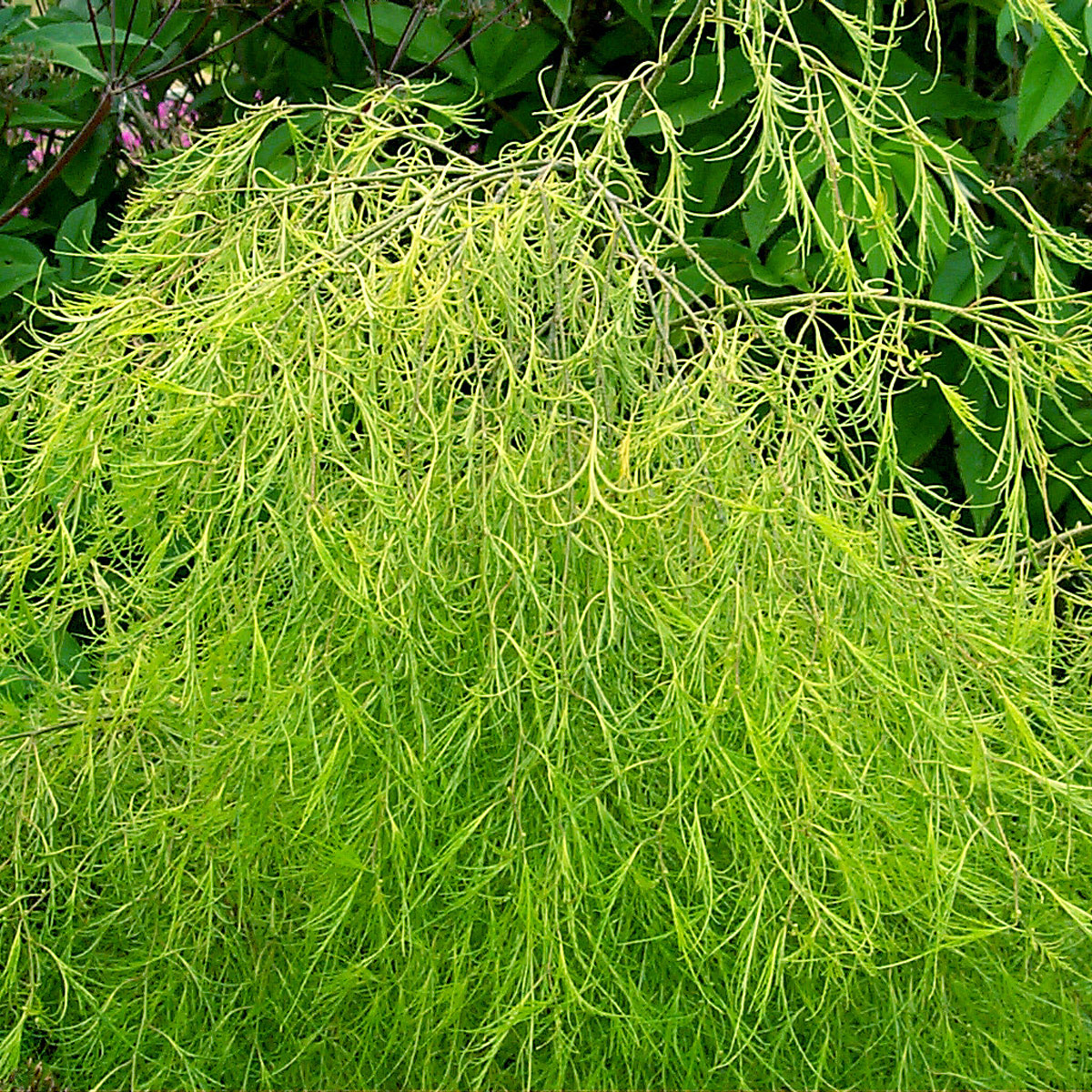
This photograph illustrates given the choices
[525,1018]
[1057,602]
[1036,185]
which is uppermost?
[525,1018]

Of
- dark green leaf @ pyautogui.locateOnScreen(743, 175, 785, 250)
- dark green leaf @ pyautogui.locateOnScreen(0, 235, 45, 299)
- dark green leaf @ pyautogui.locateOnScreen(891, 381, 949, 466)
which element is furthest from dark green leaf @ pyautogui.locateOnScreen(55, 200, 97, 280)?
dark green leaf @ pyautogui.locateOnScreen(891, 381, 949, 466)

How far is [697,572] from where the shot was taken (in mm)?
1107

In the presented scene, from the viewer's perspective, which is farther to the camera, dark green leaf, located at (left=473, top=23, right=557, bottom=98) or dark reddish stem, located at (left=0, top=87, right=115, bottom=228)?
dark green leaf, located at (left=473, top=23, right=557, bottom=98)

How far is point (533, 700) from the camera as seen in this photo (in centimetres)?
105


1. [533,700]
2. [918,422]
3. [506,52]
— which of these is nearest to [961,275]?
[918,422]

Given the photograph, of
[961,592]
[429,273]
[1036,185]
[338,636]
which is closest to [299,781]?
[338,636]

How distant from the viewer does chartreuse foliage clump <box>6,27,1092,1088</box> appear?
3.31ft

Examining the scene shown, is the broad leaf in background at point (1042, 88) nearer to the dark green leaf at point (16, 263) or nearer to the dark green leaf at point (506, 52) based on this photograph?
the dark green leaf at point (506, 52)

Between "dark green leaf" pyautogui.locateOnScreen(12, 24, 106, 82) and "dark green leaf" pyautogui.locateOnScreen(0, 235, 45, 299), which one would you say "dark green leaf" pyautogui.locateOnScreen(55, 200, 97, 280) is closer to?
"dark green leaf" pyautogui.locateOnScreen(0, 235, 45, 299)

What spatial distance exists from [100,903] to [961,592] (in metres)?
0.72

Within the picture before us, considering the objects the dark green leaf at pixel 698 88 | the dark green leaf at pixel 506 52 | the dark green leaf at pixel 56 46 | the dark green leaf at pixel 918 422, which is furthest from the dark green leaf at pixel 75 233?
the dark green leaf at pixel 918 422

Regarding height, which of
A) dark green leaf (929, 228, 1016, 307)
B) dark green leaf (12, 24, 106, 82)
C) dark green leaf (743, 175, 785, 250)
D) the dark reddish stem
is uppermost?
dark green leaf (12, 24, 106, 82)

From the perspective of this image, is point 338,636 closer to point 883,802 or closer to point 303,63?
point 883,802

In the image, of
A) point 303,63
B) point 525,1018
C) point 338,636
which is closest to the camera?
point 525,1018
